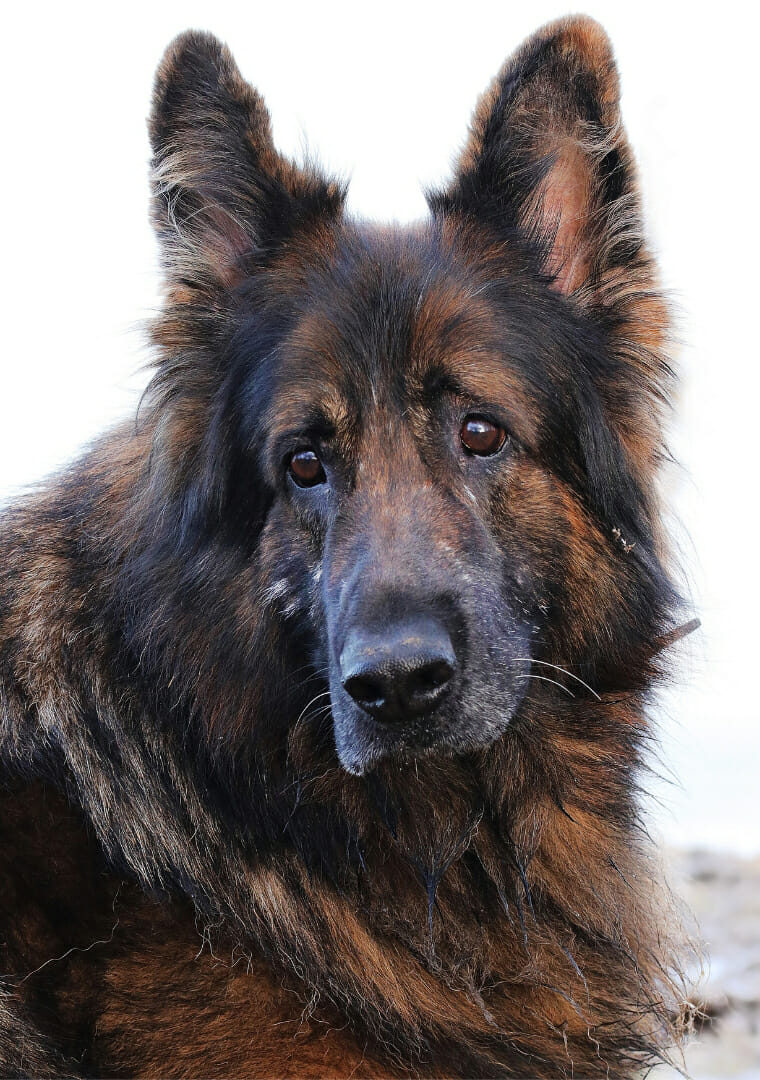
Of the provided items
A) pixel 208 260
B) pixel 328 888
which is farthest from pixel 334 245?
pixel 328 888

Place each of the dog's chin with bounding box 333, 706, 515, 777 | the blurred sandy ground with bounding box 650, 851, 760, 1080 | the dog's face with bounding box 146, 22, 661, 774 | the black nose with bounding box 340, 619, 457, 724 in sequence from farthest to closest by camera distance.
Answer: the blurred sandy ground with bounding box 650, 851, 760, 1080
the dog's face with bounding box 146, 22, 661, 774
the dog's chin with bounding box 333, 706, 515, 777
the black nose with bounding box 340, 619, 457, 724

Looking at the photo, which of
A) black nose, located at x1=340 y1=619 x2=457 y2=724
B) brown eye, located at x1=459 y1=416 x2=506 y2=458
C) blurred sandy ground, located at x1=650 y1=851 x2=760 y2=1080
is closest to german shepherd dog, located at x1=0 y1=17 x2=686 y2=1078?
brown eye, located at x1=459 y1=416 x2=506 y2=458

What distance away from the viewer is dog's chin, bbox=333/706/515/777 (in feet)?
10.6

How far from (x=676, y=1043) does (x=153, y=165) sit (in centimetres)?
385

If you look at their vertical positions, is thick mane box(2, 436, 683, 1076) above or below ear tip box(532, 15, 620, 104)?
below

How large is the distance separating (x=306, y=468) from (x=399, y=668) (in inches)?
37.4

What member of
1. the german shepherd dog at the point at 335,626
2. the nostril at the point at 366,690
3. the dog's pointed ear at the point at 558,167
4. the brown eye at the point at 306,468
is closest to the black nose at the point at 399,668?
the nostril at the point at 366,690

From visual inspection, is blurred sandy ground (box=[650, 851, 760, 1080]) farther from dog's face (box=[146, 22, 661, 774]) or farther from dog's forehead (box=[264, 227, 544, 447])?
dog's forehead (box=[264, 227, 544, 447])

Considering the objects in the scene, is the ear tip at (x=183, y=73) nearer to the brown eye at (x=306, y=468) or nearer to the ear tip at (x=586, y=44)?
the ear tip at (x=586, y=44)

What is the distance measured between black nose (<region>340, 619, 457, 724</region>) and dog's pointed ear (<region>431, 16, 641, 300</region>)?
63.8 inches

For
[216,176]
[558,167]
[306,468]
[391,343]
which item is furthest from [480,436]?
[216,176]

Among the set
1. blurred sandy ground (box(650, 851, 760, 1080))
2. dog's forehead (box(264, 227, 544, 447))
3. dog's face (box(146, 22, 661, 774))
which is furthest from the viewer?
blurred sandy ground (box(650, 851, 760, 1080))

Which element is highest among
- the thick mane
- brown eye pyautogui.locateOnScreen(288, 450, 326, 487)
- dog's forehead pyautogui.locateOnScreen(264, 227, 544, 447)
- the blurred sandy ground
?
dog's forehead pyautogui.locateOnScreen(264, 227, 544, 447)

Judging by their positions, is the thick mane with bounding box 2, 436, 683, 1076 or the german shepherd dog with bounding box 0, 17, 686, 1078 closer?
the german shepherd dog with bounding box 0, 17, 686, 1078
